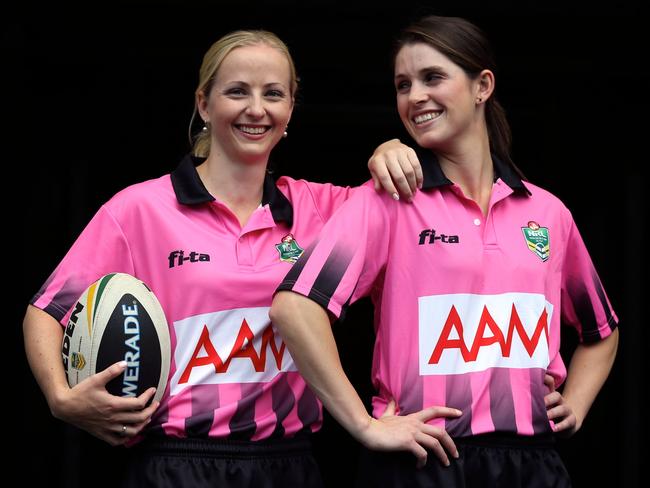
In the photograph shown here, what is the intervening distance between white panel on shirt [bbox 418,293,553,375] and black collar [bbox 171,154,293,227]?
1.68 feet

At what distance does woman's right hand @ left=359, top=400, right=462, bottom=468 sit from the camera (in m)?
2.81

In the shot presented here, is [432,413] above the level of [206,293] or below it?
below

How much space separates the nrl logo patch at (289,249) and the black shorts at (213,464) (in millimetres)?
488

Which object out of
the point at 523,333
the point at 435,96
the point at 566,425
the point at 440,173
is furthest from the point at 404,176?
the point at 566,425

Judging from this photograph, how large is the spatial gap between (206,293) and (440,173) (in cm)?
69

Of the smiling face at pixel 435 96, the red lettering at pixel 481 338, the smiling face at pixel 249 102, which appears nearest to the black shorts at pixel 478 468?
the red lettering at pixel 481 338

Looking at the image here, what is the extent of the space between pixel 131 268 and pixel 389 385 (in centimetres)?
76

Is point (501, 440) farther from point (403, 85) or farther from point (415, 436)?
point (403, 85)

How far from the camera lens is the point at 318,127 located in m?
5.31

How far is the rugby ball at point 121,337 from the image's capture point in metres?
2.83

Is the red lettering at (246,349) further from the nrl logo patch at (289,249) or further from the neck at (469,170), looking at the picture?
the neck at (469,170)

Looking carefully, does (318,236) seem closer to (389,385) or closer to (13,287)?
(389,385)

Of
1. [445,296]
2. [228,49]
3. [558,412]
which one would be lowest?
[558,412]

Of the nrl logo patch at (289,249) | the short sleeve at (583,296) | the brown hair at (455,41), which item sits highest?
the brown hair at (455,41)
